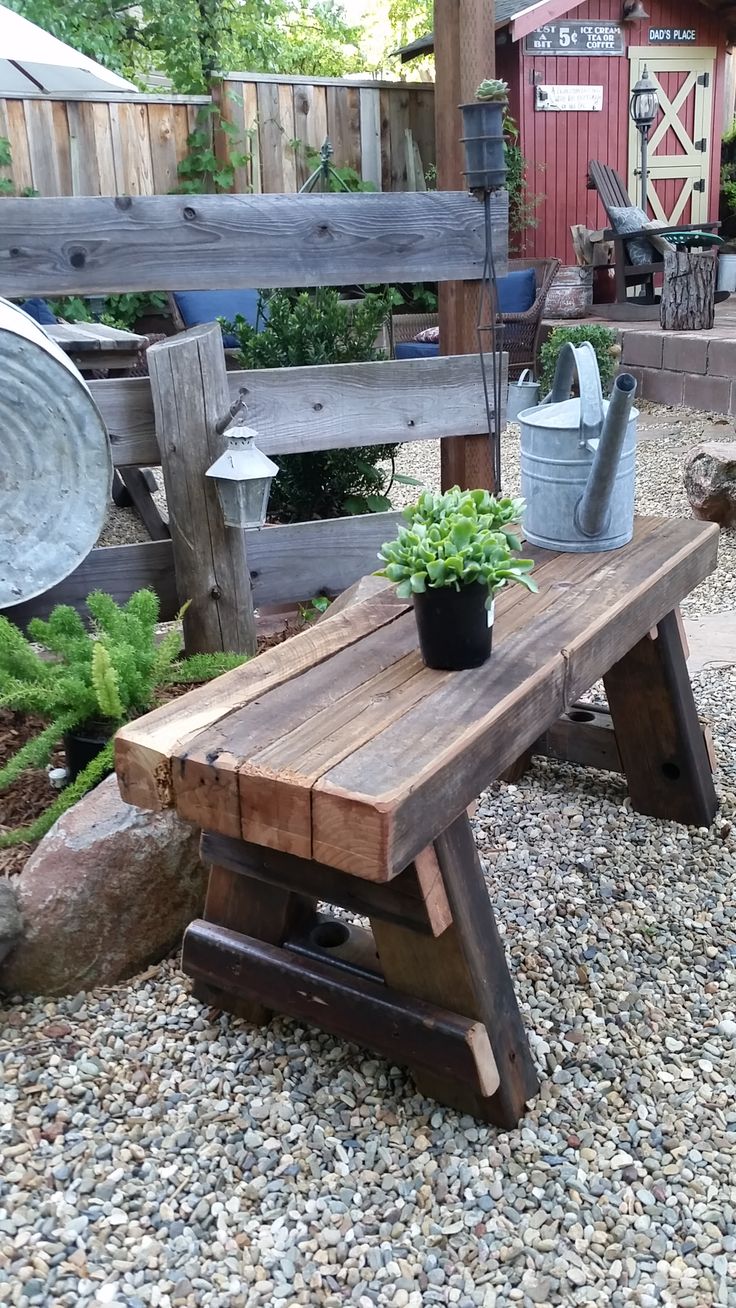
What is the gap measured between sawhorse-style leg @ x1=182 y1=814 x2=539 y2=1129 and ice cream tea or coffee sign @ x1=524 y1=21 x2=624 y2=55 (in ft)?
32.2

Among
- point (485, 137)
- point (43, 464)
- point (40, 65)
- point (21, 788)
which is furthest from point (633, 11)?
point (21, 788)

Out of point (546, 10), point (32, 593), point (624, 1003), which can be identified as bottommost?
point (624, 1003)

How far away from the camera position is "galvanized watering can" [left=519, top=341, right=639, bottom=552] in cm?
206

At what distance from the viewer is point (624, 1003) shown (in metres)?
2.05

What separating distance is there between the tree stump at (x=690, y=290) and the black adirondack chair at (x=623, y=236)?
1.01 metres

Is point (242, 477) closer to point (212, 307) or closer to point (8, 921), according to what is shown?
point (8, 921)

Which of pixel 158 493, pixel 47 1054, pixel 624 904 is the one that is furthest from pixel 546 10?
pixel 47 1054

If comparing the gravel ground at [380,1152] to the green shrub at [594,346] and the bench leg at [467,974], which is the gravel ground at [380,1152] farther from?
the green shrub at [594,346]

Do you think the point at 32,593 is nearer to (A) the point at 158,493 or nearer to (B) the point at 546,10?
(A) the point at 158,493

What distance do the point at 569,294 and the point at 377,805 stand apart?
8669 mm

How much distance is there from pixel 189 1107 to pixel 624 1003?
2.74ft

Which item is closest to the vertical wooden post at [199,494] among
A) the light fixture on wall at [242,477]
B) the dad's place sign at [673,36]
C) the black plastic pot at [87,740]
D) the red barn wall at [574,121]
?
the light fixture on wall at [242,477]

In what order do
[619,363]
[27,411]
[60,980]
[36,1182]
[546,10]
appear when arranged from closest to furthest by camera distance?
[36,1182], [60,980], [27,411], [619,363], [546,10]

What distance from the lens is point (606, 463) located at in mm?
2082
